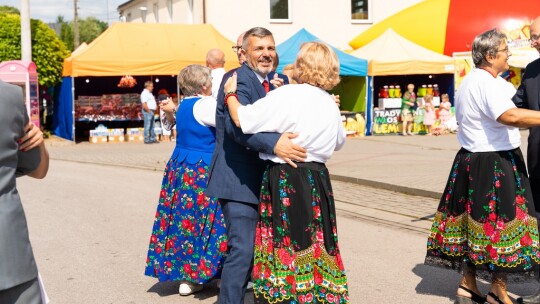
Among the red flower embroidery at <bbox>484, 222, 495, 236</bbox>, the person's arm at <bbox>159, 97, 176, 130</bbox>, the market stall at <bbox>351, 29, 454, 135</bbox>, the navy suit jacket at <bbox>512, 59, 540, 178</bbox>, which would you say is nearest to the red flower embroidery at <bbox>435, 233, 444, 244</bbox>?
the red flower embroidery at <bbox>484, 222, 495, 236</bbox>

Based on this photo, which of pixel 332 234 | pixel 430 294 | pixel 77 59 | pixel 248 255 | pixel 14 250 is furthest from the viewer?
pixel 77 59

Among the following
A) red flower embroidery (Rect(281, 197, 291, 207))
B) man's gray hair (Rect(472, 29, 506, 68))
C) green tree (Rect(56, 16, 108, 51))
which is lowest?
red flower embroidery (Rect(281, 197, 291, 207))

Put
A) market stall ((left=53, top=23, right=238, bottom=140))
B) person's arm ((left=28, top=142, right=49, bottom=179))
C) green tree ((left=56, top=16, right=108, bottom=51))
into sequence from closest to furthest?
1. person's arm ((left=28, top=142, right=49, bottom=179))
2. market stall ((left=53, top=23, right=238, bottom=140))
3. green tree ((left=56, top=16, right=108, bottom=51))

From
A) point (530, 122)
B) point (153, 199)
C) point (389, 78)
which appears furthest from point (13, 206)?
point (389, 78)

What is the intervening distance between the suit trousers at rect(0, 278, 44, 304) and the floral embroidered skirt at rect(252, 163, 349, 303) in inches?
66.6

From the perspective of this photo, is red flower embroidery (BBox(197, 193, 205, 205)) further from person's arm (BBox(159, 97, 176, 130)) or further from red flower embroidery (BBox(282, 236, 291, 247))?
red flower embroidery (BBox(282, 236, 291, 247))

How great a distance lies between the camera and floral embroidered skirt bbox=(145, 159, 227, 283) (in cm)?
577

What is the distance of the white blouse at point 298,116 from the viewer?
4289mm

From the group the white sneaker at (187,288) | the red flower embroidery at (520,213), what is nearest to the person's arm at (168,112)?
the white sneaker at (187,288)

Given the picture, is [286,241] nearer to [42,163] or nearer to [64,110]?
[42,163]

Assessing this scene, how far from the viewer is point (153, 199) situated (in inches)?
439

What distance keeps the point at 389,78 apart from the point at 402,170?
42.1 ft

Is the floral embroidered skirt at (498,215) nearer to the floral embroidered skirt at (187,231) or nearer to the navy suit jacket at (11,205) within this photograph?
the floral embroidered skirt at (187,231)

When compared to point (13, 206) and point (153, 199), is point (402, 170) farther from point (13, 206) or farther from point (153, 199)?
point (13, 206)
